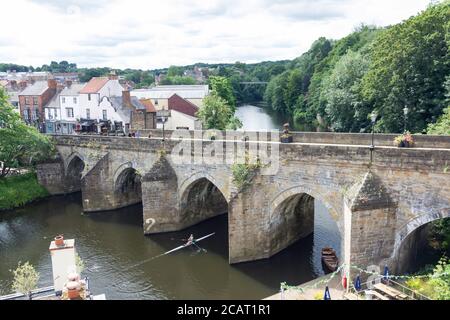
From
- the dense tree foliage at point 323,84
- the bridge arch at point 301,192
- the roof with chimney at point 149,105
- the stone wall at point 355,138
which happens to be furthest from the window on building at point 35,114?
the bridge arch at point 301,192

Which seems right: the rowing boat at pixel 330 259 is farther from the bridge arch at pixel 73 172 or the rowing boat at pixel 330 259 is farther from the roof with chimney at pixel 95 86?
the roof with chimney at pixel 95 86

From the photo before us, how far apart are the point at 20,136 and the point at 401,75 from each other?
30.6 meters

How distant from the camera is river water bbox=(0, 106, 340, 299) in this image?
19.4 m

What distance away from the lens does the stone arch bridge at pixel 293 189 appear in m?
16.1

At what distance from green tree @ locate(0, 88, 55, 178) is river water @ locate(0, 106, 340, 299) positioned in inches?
230

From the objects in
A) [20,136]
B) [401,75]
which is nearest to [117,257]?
[20,136]

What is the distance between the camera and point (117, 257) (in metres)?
23.2

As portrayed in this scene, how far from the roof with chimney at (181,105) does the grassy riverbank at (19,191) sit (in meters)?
20.9

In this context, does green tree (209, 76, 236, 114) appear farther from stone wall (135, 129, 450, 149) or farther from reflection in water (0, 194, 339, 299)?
stone wall (135, 129, 450, 149)

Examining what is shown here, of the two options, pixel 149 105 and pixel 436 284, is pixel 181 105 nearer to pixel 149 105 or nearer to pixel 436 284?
pixel 149 105

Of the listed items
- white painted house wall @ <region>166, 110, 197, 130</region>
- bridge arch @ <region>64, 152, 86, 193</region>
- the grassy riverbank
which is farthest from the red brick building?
bridge arch @ <region>64, 152, 86, 193</region>
